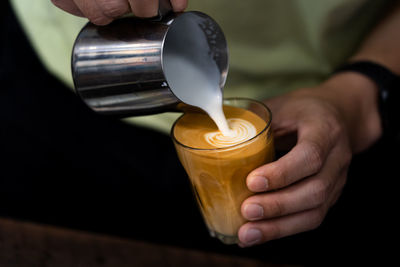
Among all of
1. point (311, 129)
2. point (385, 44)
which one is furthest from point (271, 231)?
point (385, 44)

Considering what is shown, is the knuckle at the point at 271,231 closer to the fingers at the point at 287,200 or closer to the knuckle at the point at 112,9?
the fingers at the point at 287,200

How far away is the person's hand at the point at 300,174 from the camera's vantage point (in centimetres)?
78

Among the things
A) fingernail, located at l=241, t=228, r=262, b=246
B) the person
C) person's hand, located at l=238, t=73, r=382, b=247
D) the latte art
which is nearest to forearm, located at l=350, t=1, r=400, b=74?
the person

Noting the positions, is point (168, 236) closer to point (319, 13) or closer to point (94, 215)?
point (94, 215)

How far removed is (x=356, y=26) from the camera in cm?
122

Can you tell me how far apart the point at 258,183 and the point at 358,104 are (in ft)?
1.62

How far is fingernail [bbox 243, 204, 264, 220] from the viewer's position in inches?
31.6

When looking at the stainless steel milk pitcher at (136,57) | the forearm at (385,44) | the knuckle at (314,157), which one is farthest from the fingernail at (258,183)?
the forearm at (385,44)

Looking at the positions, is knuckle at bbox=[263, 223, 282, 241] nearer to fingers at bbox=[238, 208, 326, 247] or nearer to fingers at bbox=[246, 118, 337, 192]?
fingers at bbox=[238, 208, 326, 247]

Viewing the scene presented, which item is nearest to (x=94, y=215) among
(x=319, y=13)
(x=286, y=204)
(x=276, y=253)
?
(x=276, y=253)

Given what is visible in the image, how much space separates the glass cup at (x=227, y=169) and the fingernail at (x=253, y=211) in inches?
1.3

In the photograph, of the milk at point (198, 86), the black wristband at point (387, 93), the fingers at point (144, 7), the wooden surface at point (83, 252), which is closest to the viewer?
the fingers at point (144, 7)

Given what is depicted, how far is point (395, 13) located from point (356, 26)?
128 mm

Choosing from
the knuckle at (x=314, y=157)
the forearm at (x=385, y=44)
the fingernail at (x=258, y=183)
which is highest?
the forearm at (x=385, y=44)
